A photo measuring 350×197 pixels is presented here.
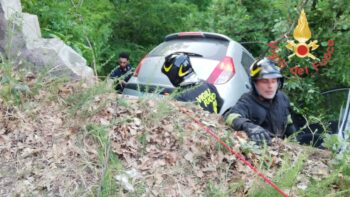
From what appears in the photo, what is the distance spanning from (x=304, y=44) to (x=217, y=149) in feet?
14.1

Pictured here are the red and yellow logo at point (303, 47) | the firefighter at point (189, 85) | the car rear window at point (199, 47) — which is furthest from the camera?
the red and yellow logo at point (303, 47)

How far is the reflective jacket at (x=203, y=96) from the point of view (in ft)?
15.7

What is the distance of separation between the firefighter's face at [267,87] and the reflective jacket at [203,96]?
0.59 meters

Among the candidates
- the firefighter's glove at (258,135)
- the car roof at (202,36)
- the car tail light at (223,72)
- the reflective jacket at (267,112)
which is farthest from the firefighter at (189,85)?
the car roof at (202,36)

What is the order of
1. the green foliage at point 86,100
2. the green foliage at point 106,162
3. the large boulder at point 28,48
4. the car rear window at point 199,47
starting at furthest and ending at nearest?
1. the car rear window at point 199,47
2. the large boulder at point 28,48
3. the green foliage at point 86,100
4. the green foliage at point 106,162

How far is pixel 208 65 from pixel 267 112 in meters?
2.18

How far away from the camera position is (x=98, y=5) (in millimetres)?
10742

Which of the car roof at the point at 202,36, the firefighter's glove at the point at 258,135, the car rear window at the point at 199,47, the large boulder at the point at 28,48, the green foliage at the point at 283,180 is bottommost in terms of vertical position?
the green foliage at the point at 283,180

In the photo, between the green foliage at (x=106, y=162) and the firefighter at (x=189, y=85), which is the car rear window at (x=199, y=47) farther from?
the green foliage at (x=106, y=162)

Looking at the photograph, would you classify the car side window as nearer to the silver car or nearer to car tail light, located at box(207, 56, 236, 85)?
the silver car

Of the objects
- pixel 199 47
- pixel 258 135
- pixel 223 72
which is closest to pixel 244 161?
pixel 258 135

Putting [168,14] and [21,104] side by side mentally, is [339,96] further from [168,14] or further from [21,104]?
[168,14]

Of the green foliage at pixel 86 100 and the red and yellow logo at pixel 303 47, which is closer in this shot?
the green foliage at pixel 86 100

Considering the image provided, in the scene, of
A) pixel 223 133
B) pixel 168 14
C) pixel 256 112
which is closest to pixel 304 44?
pixel 256 112
